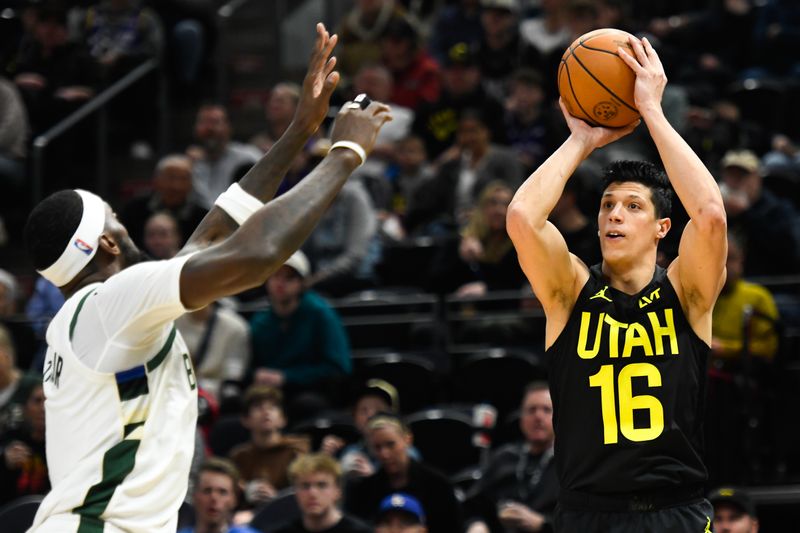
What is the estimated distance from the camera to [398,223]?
1277 cm

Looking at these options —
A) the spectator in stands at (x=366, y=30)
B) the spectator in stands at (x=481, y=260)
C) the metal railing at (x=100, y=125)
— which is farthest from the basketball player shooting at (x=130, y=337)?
the spectator in stands at (x=366, y=30)

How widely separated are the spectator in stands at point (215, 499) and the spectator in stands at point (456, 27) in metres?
7.13

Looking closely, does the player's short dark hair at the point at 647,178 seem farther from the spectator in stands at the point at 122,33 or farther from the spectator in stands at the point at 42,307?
the spectator in stands at the point at 122,33

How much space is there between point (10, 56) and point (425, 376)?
6357 mm

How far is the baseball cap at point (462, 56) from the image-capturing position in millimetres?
13266

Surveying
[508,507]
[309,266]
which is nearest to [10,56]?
[309,266]

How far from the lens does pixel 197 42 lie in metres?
14.2

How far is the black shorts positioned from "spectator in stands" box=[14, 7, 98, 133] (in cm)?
968

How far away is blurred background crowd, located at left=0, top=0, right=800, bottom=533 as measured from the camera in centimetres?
916

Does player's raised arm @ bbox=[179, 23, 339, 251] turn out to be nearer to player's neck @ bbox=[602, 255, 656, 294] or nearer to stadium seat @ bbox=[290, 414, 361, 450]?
player's neck @ bbox=[602, 255, 656, 294]

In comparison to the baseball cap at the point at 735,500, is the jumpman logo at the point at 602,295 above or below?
above

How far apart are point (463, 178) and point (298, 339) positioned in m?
2.54

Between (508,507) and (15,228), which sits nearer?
(508,507)

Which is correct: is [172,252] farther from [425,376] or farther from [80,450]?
[80,450]
